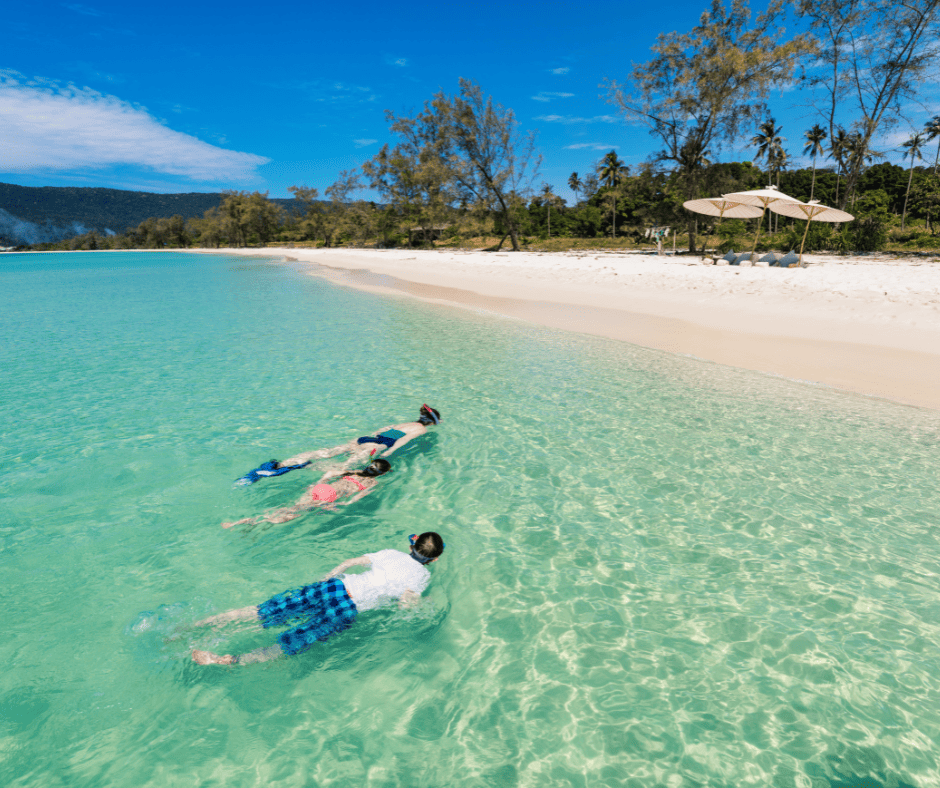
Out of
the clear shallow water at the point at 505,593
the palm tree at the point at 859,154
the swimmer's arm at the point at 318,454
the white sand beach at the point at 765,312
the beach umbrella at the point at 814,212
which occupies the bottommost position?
the clear shallow water at the point at 505,593

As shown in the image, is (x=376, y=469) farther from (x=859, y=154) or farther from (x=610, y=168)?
(x=610, y=168)

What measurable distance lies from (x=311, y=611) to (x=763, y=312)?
15910 mm

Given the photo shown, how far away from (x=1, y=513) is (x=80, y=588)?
2.26 metres

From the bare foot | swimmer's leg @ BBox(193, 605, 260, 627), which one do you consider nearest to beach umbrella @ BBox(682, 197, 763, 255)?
swimmer's leg @ BBox(193, 605, 260, 627)

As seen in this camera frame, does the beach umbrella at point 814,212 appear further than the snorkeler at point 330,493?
Yes

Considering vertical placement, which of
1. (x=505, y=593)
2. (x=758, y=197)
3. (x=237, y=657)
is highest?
(x=758, y=197)

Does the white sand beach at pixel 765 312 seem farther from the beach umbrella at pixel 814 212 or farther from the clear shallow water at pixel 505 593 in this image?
the beach umbrella at pixel 814 212

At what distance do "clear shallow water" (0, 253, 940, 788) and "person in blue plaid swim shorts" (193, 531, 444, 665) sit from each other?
0.15 meters

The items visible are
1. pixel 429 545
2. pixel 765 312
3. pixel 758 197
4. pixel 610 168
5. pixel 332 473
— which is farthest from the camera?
pixel 610 168

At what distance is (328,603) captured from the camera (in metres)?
3.77

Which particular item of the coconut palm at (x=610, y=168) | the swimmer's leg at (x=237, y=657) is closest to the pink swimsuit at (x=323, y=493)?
the swimmer's leg at (x=237, y=657)

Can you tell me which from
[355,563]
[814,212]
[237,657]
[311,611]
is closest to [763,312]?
[814,212]

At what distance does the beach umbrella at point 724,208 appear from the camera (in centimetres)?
2280

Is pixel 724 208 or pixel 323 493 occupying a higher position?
pixel 724 208
